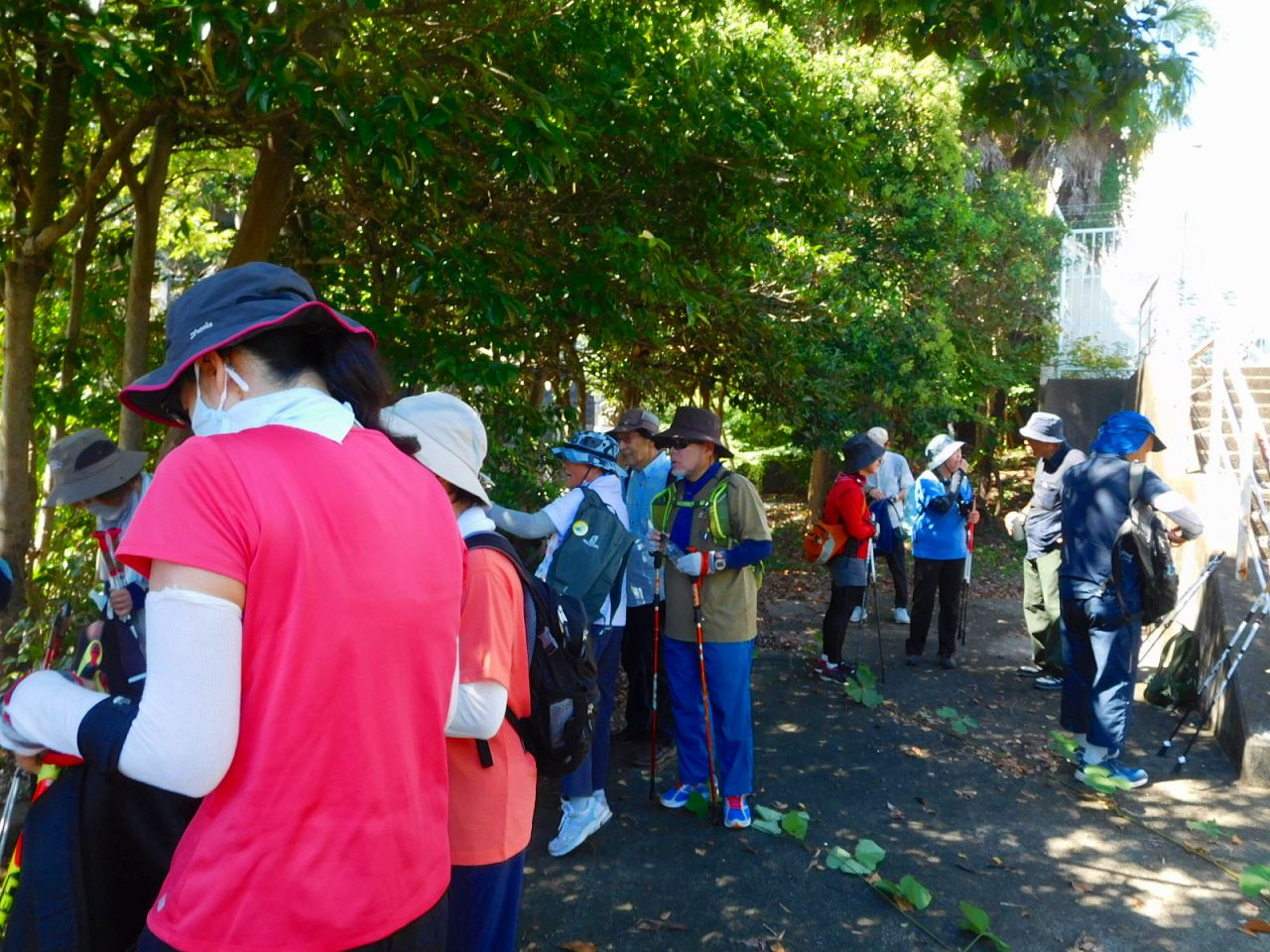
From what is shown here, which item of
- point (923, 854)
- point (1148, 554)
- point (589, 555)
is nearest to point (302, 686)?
→ point (589, 555)

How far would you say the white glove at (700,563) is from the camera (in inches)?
207

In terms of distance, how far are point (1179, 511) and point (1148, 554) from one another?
29 cm

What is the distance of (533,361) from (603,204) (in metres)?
2.38

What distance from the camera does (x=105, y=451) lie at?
4621mm

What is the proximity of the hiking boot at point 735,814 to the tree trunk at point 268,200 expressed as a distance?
12.6 ft

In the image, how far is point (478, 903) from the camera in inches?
99.3

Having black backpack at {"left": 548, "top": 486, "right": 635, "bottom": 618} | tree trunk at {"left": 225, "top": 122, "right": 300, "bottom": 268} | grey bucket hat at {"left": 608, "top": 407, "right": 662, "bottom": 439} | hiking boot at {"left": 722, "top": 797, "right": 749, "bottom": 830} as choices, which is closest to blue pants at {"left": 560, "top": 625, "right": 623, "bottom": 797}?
black backpack at {"left": 548, "top": 486, "right": 635, "bottom": 618}

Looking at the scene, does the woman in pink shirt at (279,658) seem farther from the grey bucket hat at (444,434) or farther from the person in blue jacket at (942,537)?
the person in blue jacket at (942,537)

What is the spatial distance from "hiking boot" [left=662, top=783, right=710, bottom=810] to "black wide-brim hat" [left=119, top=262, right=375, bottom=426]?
4.16 m

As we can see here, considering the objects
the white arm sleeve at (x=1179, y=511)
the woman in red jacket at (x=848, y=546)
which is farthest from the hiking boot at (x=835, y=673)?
the white arm sleeve at (x=1179, y=511)

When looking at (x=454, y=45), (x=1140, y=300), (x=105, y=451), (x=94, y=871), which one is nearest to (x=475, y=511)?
(x=94, y=871)

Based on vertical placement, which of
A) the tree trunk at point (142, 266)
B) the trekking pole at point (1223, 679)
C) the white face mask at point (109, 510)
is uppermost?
the tree trunk at point (142, 266)

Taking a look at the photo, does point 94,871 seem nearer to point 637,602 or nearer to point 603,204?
point 637,602

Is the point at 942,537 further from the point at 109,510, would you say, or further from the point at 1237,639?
the point at 109,510
